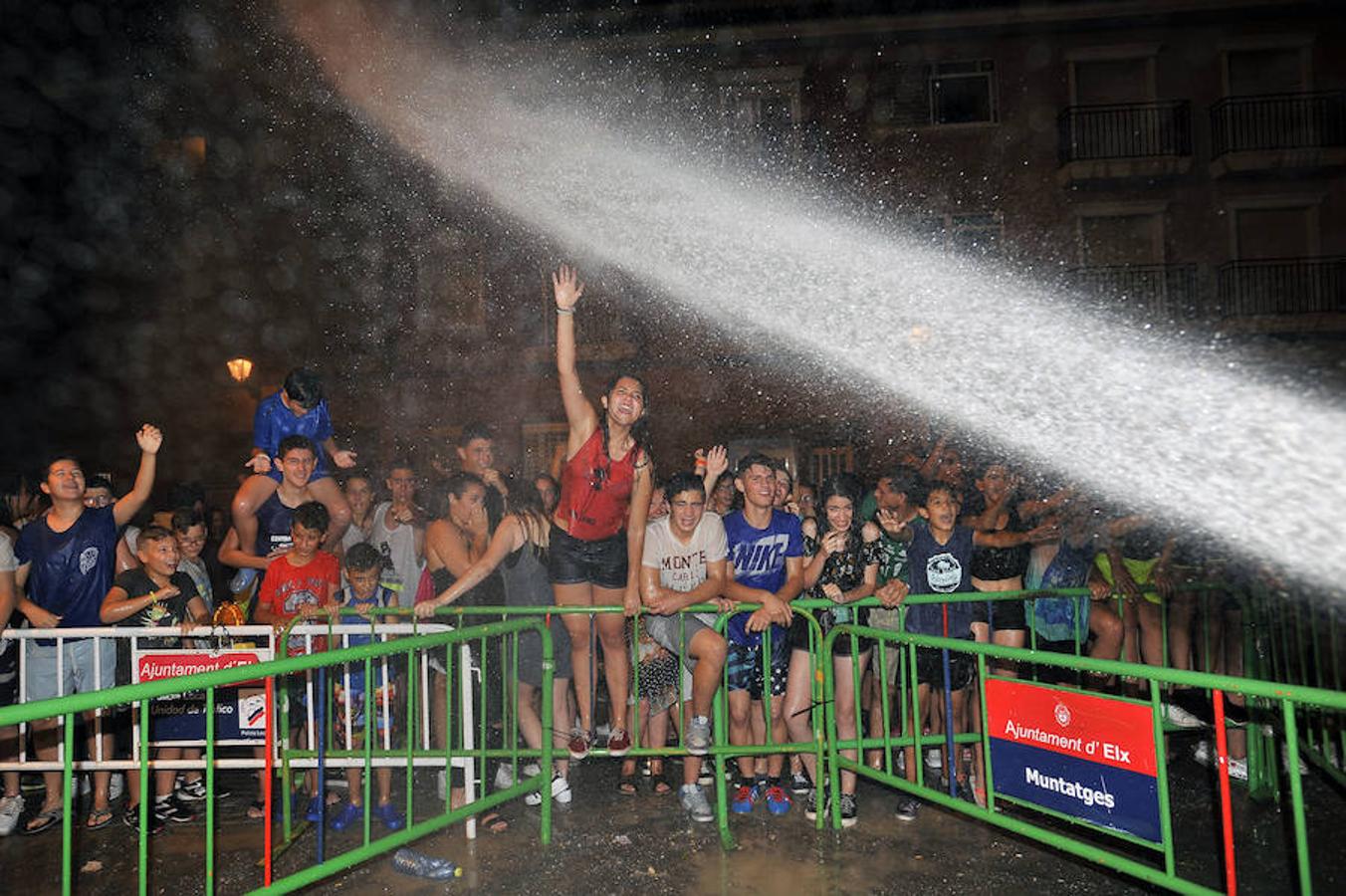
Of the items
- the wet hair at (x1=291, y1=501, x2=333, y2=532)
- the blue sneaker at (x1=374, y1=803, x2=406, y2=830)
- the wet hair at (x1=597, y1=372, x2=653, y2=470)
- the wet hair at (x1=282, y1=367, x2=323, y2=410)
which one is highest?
the wet hair at (x1=282, y1=367, x2=323, y2=410)

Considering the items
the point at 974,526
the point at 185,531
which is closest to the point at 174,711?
the point at 185,531

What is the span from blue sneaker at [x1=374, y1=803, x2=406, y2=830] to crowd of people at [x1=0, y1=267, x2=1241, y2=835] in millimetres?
16

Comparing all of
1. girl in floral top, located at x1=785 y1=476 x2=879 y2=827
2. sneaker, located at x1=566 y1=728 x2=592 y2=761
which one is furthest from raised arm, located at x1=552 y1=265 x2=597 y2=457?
sneaker, located at x1=566 y1=728 x2=592 y2=761

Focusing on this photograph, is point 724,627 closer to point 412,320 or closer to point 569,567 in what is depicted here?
point 569,567

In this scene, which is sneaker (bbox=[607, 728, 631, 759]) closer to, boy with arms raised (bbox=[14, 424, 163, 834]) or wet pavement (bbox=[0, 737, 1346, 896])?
wet pavement (bbox=[0, 737, 1346, 896])

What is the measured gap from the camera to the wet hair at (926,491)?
5.43 m

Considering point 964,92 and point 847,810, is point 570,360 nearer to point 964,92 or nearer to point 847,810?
point 847,810

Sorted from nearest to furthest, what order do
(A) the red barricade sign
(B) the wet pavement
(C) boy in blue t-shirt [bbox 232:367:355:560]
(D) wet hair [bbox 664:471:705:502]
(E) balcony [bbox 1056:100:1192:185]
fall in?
1. (A) the red barricade sign
2. (B) the wet pavement
3. (D) wet hair [bbox 664:471:705:502]
4. (C) boy in blue t-shirt [bbox 232:367:355:560]
5. (E) balcony [bbox 1056:100:1192:185]

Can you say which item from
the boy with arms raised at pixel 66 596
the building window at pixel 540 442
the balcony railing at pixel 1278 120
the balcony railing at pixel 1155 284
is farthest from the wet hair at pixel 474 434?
the balcony railing at pixel 1278 120

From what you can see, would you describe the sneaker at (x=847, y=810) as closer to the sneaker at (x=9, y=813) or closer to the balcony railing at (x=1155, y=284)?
the sneaker at (x=9, y=813)

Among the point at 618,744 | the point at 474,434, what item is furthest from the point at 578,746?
the point at 474,434

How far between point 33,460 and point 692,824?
1756 centimetres

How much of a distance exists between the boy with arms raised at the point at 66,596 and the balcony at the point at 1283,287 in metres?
20.3

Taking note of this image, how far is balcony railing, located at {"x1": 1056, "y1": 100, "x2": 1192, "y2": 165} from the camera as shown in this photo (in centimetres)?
1819
